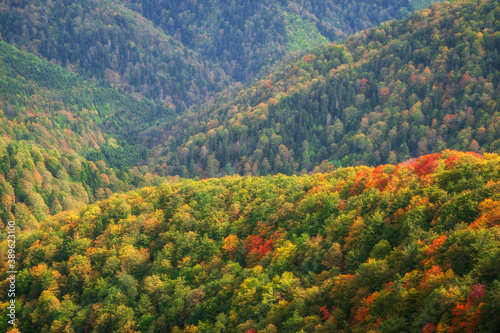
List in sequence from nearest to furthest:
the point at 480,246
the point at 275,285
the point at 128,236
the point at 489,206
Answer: the point at 480,246
the point at 489,206
the point at 275,285
the point at 128,236

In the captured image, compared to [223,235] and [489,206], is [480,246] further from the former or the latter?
[223,235]

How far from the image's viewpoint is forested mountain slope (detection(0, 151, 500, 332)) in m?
62.5

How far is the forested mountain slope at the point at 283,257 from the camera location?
62.5 meters

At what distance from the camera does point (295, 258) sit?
313 ft

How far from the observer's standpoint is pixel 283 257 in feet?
313

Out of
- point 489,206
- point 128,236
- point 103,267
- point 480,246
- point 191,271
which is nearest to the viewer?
point 480,246

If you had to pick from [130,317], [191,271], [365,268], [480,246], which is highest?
[480,246]

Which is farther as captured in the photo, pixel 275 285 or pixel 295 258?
pixel 295 258

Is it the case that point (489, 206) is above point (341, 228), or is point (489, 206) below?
above

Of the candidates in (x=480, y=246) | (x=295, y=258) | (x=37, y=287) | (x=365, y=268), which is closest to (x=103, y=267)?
(x=37, y=287)

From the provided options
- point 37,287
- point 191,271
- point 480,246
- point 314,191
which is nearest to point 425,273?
point 480,246

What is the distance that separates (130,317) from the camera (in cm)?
10500

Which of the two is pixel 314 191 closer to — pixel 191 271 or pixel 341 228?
pixel 341 228

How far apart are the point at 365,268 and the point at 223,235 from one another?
6063cm
